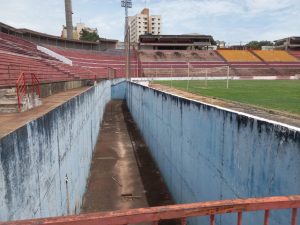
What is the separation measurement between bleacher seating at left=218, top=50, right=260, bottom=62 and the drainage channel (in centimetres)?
5534

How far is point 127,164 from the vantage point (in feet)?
48.1

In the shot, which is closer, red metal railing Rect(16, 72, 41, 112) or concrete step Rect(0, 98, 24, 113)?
red metal railing Rect(16, 72, 41, 112)

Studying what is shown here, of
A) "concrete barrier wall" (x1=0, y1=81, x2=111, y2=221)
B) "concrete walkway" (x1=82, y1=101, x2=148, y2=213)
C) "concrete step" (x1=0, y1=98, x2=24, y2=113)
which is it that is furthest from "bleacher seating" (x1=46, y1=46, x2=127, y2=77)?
"concrete barrier wall" (x1=0, y1=81, x2=111, y2=221)

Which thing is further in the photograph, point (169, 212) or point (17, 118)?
point (17, 118)

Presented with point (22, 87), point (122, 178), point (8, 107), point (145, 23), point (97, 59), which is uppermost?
point (145, 23)

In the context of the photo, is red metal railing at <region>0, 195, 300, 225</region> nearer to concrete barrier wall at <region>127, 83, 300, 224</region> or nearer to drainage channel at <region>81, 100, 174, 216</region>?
concrete barrier wall at <region>127, 83, 300, 224</region>

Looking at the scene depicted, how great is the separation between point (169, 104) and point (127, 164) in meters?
5.06

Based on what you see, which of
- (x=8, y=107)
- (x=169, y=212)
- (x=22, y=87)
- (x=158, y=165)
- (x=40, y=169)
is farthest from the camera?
(x=158, y=165)

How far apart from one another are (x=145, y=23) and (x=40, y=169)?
19343 cm

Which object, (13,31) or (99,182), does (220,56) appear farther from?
(99,182)

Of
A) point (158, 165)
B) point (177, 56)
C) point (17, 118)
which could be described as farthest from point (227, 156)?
point (177, 56)

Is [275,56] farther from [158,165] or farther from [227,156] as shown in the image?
[227,156]

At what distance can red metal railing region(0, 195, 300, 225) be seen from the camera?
1.92m

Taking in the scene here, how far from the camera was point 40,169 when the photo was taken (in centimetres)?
526
